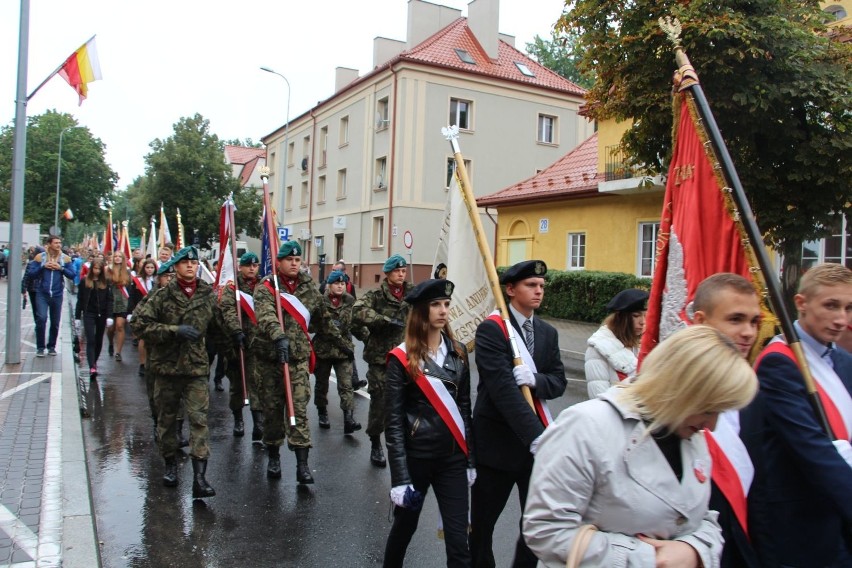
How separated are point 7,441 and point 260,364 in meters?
2.46

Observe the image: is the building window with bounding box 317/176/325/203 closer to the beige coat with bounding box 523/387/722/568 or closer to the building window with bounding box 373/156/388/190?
the building window with bounding box 373/156/388/190

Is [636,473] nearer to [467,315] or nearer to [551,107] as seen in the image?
[467,315]

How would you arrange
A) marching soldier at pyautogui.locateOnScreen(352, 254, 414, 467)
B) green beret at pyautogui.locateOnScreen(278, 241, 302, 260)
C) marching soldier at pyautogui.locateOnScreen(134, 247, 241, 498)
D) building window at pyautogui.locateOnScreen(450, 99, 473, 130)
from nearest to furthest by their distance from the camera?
marching soldier at pyautogui.locateOnScreen(134, 247, 241, 498) < green beret at pyautogui.locateOnScreen(278, 241, 302, 260) < marching soldier at pyautogui.locateOnScreen(352, 254, 414, 467) < building window at pyautogui.locateOnScreen(450, 99, 473, 130)

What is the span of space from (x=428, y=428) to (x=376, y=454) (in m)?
3.07

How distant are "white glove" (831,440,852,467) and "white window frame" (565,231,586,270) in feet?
69.2

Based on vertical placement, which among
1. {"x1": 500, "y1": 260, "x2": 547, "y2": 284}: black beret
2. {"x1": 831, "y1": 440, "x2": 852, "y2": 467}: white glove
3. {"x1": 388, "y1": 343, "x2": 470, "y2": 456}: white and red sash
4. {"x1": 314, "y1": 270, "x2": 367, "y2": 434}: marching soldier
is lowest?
{"x1": 314, "y1": 270, "x2": 367, "y2": 434}: marching soldier

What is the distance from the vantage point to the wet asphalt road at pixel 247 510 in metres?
4.60

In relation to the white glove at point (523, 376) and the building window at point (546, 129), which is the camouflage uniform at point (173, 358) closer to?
the white glove at point (523, 376)

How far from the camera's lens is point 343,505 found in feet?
18.3

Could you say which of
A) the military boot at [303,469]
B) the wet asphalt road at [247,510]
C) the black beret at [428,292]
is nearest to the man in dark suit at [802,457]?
the black beret at [428,292]

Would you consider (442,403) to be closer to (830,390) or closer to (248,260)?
(830,390)

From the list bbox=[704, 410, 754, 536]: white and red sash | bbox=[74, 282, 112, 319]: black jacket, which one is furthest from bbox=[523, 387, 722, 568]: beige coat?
bbox=[74, 282, 112, 319]: black jacket

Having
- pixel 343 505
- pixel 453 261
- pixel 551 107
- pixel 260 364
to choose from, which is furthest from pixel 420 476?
pixel 551 107

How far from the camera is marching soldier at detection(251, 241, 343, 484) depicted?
6.12m
